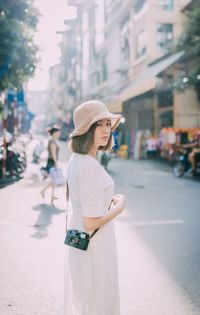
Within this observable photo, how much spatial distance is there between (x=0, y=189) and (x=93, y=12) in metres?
39.4

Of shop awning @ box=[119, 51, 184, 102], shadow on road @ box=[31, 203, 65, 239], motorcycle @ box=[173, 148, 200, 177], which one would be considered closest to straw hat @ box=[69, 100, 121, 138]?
shadow on road @ box=[31, 203, 65, 239]

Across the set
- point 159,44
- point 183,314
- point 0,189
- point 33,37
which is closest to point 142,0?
point 159,44

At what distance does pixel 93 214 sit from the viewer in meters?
2.25

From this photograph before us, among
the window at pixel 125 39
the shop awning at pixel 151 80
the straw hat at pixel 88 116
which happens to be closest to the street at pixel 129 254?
the straw hat at pixel 88 116

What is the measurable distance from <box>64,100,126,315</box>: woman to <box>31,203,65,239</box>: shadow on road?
3922mm

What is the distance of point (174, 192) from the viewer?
10914 millimetres

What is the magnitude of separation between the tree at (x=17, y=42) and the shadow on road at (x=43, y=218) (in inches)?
283

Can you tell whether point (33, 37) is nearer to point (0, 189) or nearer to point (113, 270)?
point (0, 189)

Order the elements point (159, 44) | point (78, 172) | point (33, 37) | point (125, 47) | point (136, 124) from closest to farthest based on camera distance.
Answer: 1. point (78, 172)
2. point (33, 37)
3. point (159, 44)
4. point (136, 124)
5. point (125, 47)

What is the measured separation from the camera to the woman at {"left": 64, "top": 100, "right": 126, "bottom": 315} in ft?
7.43

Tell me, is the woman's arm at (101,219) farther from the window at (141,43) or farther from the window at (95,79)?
the window at (95,79)

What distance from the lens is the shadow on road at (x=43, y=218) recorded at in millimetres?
6469

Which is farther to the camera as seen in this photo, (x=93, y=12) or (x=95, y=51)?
(x=93, y=12)

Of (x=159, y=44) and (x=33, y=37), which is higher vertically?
(x=159, y=44)
